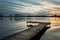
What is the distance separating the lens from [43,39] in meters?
15.2

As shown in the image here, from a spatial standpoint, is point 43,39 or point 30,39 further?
point 43,39

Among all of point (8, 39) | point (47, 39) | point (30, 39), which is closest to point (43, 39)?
point (47, 39)

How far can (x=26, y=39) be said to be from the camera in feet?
36.2

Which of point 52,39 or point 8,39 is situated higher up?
point 8,39

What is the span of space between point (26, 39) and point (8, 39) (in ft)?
4.29

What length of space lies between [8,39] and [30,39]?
1616mm

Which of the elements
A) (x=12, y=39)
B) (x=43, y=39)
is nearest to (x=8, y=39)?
(x=12, y=39)

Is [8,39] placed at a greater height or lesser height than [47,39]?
greater

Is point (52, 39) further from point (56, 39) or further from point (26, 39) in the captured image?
point (26, 39)

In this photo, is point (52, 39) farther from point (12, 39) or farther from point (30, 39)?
point (12, 39)

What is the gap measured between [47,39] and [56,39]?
2.93 feet

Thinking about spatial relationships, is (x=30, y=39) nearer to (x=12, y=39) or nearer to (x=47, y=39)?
(x=12, y=39)

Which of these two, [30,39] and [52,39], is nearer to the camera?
[30,39]

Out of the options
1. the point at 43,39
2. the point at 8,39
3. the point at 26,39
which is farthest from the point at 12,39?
the point at 43,39
